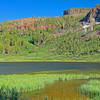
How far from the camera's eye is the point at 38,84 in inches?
1839

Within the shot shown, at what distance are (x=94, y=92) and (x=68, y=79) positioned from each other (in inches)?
810

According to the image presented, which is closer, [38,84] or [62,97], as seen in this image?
[62,97]

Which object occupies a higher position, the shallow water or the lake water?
the lake water

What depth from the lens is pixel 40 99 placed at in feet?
120

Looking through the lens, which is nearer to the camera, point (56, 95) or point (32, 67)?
point (56, 95)

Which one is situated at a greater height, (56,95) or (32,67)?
(32,67)

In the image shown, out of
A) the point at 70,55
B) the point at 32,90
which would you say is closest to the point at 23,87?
the point at 32,90

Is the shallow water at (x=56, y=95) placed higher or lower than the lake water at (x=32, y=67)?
lower

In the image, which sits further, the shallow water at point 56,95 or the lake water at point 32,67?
the lake water at point 32,67

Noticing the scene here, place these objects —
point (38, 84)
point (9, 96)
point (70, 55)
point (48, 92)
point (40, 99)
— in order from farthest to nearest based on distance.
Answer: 1. point (70, 55)
2. point (38, 84)
3. point (48, 92)
4. point (40, 99)
5. point (9, 96)

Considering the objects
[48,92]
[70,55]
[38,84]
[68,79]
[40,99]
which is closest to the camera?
[40,99]

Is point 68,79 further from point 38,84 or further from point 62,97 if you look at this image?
point 62,97

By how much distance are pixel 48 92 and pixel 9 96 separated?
10.0m

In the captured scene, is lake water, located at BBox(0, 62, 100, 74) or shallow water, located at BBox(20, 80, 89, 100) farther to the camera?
lake water, located at BBox(0, 62, 100, 74)
